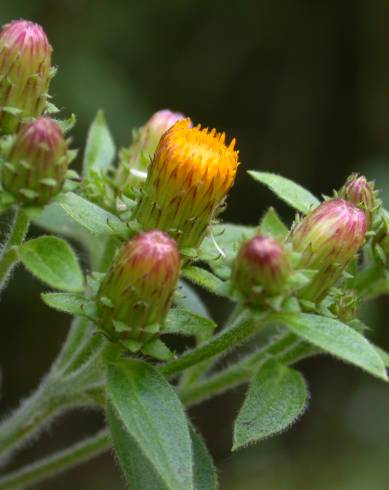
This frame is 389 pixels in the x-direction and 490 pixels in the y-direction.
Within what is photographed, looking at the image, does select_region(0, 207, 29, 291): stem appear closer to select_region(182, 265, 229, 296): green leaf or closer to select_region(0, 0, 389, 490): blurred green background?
select_region(182, 265, 229, 296): green leaf

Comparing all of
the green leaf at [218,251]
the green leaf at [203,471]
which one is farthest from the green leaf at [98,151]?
the green leaf at [203,471]

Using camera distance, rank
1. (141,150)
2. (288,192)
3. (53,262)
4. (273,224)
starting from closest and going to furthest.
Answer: (53,262)
(288,192)
(273,224)
(141,150)

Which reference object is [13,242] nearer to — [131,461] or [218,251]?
[218,251]

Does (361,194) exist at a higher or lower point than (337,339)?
higher

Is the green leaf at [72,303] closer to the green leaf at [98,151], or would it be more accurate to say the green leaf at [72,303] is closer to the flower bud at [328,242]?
the flower bud at [328,242]

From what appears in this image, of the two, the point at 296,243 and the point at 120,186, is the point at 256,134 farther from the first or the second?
the point at 296,243

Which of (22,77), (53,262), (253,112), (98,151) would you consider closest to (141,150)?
(98,151)

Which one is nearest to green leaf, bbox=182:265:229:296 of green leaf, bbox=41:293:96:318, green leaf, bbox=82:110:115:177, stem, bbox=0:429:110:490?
green leaf, bbox=41:293:96:318
